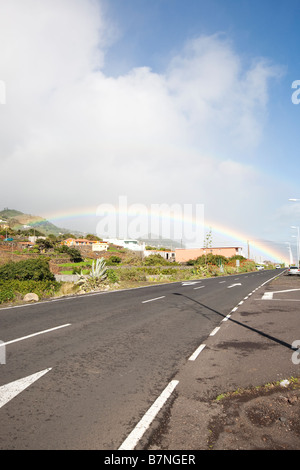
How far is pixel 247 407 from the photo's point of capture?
12.8 ft

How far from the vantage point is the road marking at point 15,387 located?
4.13 m

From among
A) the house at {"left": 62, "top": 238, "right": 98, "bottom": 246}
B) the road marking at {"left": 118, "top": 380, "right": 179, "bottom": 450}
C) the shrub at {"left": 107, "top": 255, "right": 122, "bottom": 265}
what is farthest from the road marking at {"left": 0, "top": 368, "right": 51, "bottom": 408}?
the house at {"left": 62, "top": 238, "right": 98, "bottom": 246}

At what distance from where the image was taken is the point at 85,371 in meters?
Answer: 5.17

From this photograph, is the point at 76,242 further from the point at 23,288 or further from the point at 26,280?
the point at 23,288

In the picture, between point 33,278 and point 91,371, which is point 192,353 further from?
point 33,278

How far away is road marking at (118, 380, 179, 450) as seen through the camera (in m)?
3.11

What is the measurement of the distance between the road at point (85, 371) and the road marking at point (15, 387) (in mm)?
14

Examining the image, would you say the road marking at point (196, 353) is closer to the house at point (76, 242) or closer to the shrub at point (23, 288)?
the shrub at point (23, 288)

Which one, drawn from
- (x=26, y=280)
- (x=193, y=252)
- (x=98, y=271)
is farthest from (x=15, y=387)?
(x=193, y=252)

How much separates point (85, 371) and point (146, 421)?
6.47ft

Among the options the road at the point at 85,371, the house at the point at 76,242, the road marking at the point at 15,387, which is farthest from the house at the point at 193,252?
the road marking at the point at 15,387
